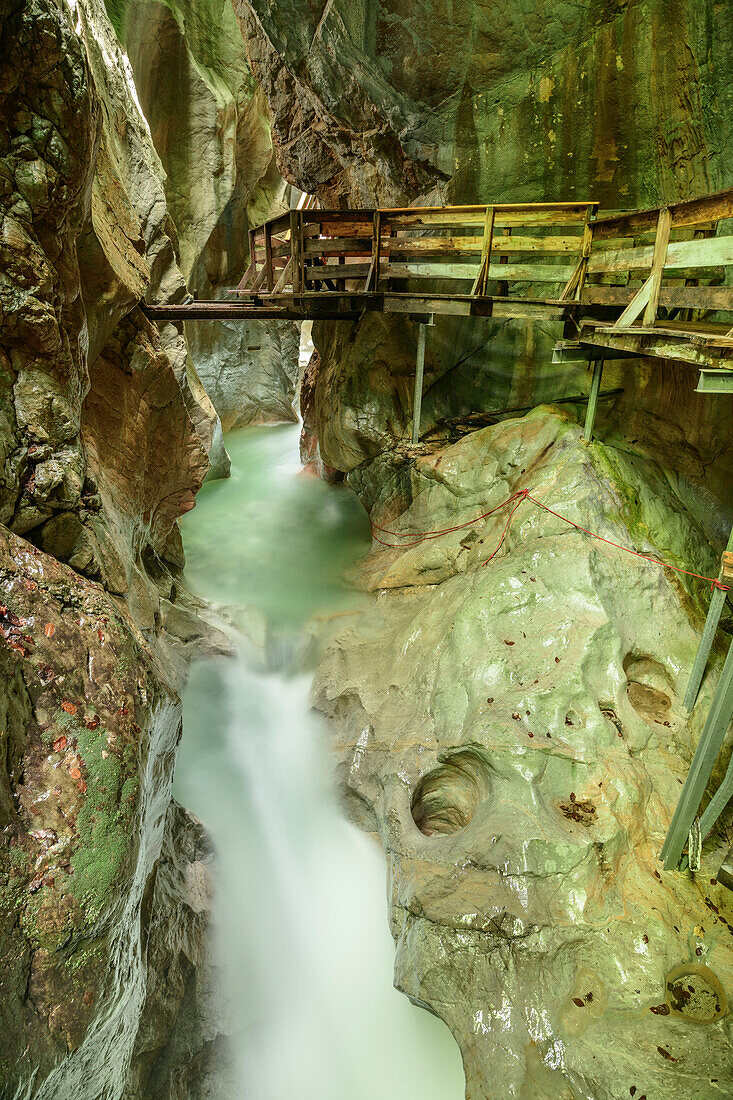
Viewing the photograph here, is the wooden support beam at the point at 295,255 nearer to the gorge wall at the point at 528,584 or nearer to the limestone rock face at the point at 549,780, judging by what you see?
the gorge wall at the point at 528,584

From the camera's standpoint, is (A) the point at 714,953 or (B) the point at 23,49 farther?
(A) the point at 714,953

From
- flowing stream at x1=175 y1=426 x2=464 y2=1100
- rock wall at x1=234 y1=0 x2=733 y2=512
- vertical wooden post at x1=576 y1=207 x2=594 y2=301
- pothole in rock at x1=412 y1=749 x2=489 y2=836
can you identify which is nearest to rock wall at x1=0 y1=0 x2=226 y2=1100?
flowing stream at x1=175 y1=426 x2=464 y2=1100

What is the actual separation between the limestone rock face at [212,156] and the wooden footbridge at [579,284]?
26.2 ft

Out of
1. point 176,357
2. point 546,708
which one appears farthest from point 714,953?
point 176,357

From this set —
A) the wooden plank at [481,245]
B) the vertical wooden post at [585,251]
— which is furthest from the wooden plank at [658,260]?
the wooden plank at [481,245]

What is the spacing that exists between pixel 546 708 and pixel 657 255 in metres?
4.17

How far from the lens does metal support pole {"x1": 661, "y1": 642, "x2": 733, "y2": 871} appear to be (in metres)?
4.41

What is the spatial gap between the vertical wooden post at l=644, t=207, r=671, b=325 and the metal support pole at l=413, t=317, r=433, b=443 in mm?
4907

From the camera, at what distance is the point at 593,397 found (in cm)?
750

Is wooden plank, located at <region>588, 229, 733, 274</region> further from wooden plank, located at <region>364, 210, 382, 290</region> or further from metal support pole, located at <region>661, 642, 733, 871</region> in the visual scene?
wooden plank, located at <region>364, 210, 382, 290</region>

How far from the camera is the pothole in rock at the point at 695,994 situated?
4207 millimetres

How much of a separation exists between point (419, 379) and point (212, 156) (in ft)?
39.4

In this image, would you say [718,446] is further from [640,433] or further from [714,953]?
[714,953]

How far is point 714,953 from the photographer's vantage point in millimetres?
4480
